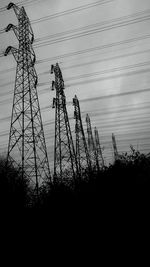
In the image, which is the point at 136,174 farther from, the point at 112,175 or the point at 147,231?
the point at 147,231

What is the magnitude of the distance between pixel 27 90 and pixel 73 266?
41.4ft

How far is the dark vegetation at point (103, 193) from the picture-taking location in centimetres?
1052

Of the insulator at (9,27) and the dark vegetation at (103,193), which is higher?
the insulator at (9,27)

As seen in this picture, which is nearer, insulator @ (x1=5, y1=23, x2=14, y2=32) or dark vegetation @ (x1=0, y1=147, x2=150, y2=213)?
dark vegetation @ (x1=0, y1=147, x2=150, y2=213)

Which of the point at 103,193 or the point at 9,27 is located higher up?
the point at 9,27

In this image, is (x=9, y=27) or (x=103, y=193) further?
→ (x=9, y=27)

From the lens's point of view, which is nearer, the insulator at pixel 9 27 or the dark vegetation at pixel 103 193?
the dark vegetation at pixel 103 193

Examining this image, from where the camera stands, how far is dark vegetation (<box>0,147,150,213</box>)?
10.5 m

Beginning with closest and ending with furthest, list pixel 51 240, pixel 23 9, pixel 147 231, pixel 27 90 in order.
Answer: pixel 147 231, pixel 51 240, pixel 27 90, pixel 23 9

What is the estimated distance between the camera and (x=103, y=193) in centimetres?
1160

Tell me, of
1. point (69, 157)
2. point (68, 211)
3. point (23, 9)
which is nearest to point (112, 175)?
point (68, 211)

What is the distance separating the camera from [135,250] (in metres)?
7.48

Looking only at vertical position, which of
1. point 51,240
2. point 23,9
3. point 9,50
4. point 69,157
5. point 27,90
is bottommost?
point 51,240

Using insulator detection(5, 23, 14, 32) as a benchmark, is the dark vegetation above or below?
below
